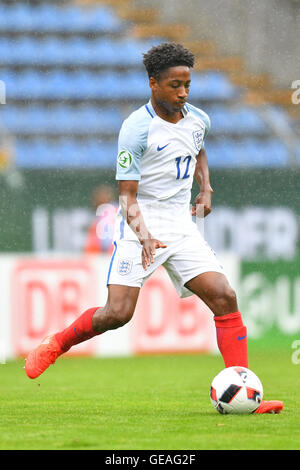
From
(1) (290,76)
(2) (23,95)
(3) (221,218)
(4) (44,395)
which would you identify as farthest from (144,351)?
(1) (290,76)

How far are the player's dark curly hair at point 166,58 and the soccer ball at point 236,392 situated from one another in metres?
1.69

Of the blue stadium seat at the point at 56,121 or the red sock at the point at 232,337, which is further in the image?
the blue stadium seat at the point at 56,121

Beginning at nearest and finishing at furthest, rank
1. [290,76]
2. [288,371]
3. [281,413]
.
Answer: [281,413] → [288,371] → [290,76]

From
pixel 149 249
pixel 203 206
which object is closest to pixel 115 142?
pixel 203 206

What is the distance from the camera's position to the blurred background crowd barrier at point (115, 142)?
10094 mm

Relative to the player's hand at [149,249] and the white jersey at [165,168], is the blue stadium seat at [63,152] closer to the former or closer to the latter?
the white jersey at [165,168]

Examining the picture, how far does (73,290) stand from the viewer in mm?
9953

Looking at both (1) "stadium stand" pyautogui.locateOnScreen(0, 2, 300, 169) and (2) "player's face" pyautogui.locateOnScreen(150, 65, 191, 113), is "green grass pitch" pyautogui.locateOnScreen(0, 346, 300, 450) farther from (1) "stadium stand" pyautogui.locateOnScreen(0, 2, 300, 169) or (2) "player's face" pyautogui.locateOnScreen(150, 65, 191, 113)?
(1) "stadium stand" pyautogui.locateOnScreen(0, 2, 300, 169)

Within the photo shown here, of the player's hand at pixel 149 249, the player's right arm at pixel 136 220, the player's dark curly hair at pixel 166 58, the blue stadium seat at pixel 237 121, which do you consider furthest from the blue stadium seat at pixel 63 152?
the player's hand at pixel 149 249

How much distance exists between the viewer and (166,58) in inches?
203

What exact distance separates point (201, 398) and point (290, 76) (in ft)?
28.4

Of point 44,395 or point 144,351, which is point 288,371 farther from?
point 44,395

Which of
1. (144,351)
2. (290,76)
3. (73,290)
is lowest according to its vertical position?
(144,351)

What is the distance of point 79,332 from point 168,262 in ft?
2.18
